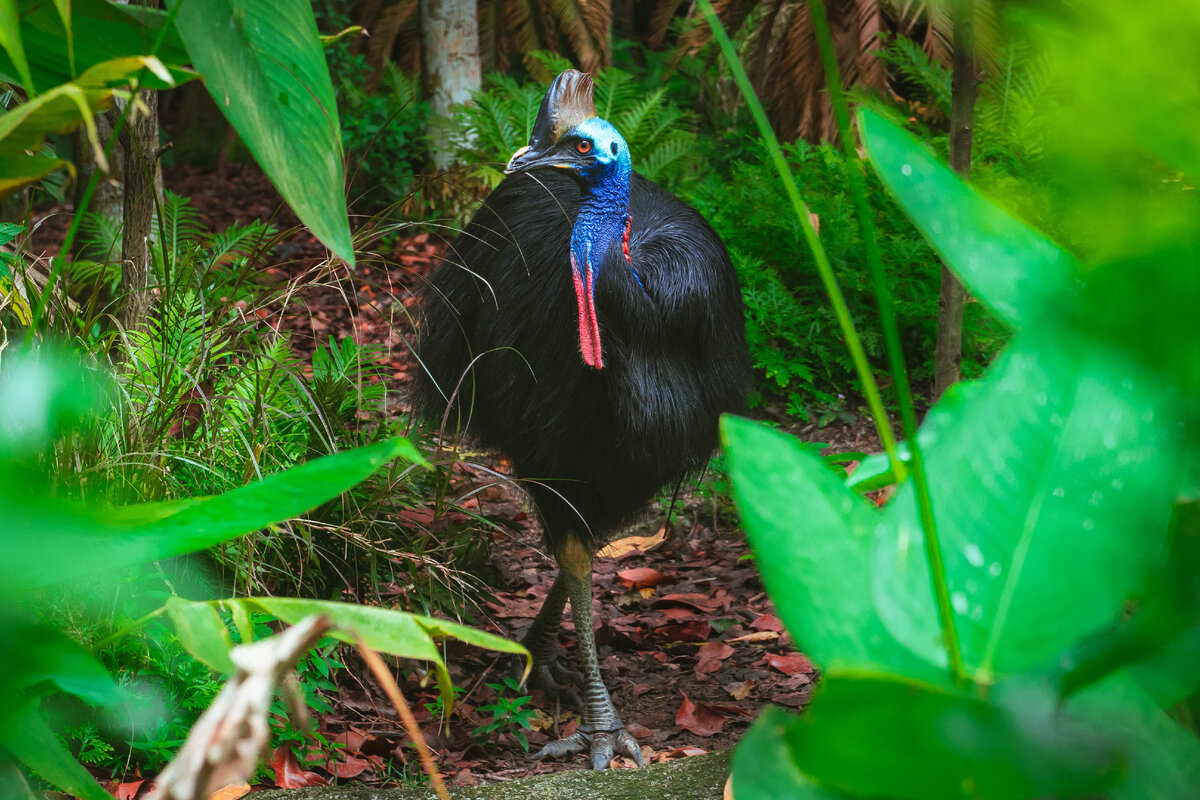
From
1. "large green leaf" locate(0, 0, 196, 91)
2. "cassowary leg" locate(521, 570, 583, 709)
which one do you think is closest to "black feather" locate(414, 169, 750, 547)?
"cassowary leg" locate(521, 570, 583, 709)

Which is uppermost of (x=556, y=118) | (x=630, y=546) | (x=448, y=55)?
(x=448, y=55)

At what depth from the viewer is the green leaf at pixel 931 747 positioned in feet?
→ 0.91

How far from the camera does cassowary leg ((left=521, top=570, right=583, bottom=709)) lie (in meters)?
2.80

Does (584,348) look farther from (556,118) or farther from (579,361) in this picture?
(556,118)

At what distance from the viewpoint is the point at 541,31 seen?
21.6 ft

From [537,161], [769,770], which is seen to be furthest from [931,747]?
[537,161]

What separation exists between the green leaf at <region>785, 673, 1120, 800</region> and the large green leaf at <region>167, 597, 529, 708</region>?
0.20 m

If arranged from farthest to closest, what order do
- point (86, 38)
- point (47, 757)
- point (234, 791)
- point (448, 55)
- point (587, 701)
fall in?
point (448, 55), point (587, 701), point (234, 791), point (86, 38), point (47, 757)

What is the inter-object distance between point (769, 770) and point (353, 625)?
22 centimetres

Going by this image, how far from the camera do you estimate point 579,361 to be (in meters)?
2.36

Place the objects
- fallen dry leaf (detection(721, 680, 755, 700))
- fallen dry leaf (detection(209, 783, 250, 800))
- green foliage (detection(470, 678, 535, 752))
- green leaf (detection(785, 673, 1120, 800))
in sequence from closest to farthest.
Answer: green leaf (detection(785, 673, 1120, 800)), fallen dry leaf (detection(209, 783, 250, 800)), green foliage (detection(470, 678, 535, 752)), fallen dry leaf (detection(721, 680, 755, 700))

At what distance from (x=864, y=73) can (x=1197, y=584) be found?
4.97 meters

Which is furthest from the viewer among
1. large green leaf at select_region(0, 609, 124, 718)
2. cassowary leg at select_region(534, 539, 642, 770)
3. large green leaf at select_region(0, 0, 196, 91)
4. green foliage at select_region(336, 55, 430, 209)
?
green foliage at select_region(336, 55, 430, 209)

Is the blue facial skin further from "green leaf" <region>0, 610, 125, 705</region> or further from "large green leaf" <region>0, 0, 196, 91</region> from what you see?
"green leaf" <region>0, 610, 125, 705</region>
